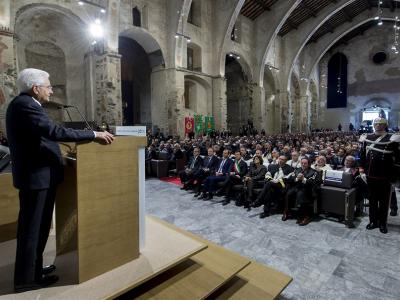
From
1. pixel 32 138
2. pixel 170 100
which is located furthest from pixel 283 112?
pixel 32 138

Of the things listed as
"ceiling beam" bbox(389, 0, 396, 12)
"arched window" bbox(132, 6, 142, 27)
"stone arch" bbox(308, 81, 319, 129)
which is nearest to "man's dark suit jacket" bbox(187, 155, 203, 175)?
"arched window" bbox(132, 6, 142, 27)

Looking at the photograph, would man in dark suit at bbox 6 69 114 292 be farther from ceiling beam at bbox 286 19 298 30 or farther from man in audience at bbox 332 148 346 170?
ceiling beam at bbox 286 19 298 30

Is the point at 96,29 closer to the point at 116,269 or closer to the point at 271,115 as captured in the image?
the point at 116,269

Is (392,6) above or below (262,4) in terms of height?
above

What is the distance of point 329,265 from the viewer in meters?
3.25

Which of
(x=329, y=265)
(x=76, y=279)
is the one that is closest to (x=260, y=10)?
(x=329, y=265)

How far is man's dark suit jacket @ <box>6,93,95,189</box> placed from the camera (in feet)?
4.86

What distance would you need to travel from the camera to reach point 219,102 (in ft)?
59.3

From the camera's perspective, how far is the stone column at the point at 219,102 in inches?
706

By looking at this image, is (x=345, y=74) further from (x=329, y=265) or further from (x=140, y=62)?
(x=329, y=265)

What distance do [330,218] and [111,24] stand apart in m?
11.8

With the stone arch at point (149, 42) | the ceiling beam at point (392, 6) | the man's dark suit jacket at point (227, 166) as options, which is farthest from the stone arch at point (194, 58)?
the ceiling beam at point (392, 6)

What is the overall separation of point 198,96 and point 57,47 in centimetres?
876

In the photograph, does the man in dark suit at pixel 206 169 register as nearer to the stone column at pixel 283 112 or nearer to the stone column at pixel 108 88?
the stone column at pixel 108 88
